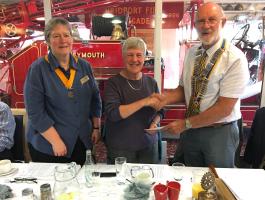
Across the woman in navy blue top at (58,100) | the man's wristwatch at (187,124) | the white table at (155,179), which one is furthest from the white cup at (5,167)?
the man's wristwatch at (187,124)

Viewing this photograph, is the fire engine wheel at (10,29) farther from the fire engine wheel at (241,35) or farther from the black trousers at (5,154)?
the fire engine wheel at (241,35)

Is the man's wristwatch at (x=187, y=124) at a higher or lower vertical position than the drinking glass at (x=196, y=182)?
higher

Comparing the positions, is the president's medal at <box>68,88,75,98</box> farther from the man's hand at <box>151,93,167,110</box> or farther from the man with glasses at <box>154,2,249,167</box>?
the man with glasses at <box>154,2,249,167</box>

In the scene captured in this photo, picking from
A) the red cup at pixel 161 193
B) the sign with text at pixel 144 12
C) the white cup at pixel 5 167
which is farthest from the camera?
the sign with text at pixel 144 12

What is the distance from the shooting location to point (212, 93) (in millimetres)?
1891

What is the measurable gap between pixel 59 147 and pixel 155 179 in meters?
0.70

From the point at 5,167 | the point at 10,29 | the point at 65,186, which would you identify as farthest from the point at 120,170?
the point at 10,29

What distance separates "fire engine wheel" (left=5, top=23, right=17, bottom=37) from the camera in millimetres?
4500

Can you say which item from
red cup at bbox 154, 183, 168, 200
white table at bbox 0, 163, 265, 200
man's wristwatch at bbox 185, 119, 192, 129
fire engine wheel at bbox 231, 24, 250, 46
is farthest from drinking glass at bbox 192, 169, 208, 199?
fire engine wheel at bbox 231, 24, 250, 46

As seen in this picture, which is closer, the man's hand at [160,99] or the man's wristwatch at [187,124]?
the man's wristwatch at [187,124]

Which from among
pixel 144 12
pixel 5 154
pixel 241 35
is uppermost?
pixel 144 12

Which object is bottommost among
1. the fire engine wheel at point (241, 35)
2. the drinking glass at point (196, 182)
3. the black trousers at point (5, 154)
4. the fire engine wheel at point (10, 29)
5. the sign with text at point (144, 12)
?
the black trousers at point (5, 154)

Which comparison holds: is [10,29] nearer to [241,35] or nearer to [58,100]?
[58,100]

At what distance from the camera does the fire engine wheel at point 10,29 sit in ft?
14.8
